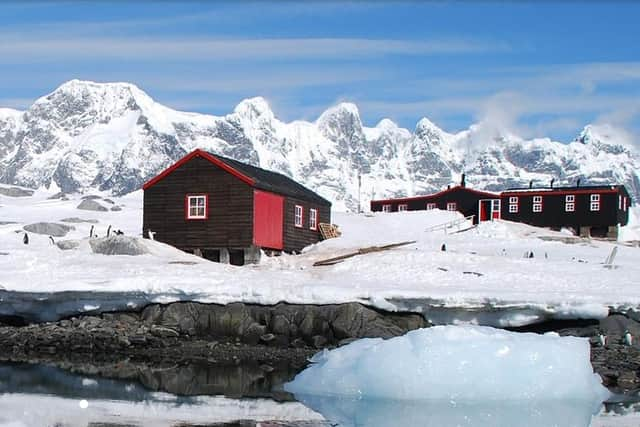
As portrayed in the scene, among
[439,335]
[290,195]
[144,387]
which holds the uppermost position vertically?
[290,195]

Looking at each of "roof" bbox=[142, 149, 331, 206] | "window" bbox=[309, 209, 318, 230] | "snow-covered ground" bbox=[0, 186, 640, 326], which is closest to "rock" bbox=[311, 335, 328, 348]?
"snow-covered ground" bbox=[0, 186, 640, 326]

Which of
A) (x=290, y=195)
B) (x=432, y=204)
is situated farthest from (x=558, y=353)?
(x=432, y=204)

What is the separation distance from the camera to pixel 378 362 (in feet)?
65.8

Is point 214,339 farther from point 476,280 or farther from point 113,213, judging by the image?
point 113,213

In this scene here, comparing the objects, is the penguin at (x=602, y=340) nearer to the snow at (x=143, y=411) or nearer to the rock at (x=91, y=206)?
the snow at (x=143, y=411)

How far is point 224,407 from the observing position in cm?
1930

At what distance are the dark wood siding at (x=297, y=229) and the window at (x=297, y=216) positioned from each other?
161mm

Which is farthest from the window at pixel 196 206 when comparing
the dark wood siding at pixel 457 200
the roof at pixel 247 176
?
the dark wood siding at pixel 457 200

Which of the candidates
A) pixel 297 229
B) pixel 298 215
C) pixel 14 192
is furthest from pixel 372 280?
pixel 14 192

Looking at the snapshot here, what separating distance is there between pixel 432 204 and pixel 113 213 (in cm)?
2354

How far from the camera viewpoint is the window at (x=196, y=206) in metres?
42.2

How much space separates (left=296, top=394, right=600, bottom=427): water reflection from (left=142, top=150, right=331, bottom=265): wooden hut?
2144cm

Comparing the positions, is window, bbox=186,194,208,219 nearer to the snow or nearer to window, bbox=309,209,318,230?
window, bbox=309,209,318,230

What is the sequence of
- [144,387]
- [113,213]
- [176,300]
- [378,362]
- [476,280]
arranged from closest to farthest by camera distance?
[378,362]
[144,387]
[176,300]
[476,280]
[113,213]
